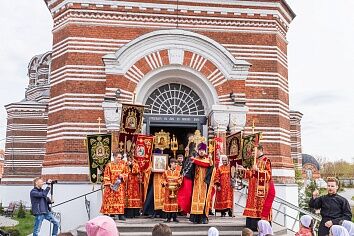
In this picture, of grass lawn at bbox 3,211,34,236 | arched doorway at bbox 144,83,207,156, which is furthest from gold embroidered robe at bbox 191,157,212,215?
grass lawn at bbox 3,211,34,236

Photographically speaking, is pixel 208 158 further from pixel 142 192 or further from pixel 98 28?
pixel 98 28

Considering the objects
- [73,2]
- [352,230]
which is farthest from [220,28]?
[352,230]

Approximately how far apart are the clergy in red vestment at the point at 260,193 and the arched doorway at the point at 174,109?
16.4ft

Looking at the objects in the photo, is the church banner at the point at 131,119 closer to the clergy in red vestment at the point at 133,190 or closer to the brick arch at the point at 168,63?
the clergy in red vestment at the point at 133,190

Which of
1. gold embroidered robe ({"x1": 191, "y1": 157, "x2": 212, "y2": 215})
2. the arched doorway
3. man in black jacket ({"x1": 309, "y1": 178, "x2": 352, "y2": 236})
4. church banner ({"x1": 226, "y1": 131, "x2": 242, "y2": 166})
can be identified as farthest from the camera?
the arched doorway

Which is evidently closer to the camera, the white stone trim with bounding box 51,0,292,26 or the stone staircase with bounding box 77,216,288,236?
the stone staircase with bounding box 77,216,288,236

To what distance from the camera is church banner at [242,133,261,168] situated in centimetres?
1134

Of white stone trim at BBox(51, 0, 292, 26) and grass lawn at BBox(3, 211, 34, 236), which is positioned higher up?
white stone trim at BBox(51, 0, 292, 26)

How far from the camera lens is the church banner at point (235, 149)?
41.0 ft

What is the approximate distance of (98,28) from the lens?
50.0 feet

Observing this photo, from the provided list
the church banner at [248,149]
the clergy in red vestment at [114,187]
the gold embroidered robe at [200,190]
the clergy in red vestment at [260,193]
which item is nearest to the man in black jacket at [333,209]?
the clergy in red vestment at [260,193]

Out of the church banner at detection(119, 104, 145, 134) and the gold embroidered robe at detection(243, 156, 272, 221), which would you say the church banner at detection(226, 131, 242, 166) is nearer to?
the gold embroidered robe at detection(243, 156, 272, 221)

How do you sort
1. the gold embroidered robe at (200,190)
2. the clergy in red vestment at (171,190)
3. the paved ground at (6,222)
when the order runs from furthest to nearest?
1. the paved ground at (6,222)
2. the clergy in red vestment at (171,190)
3. the gold embroidered robe at (200,190)

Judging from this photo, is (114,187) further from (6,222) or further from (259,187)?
(6,222)
